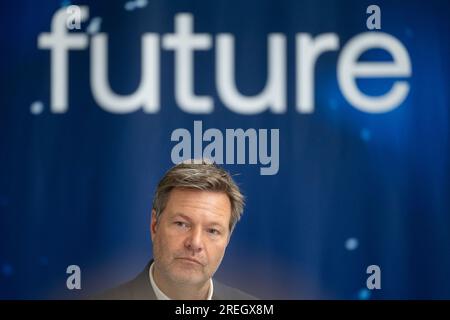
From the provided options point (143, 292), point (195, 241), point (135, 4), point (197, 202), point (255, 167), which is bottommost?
point (143, 292)

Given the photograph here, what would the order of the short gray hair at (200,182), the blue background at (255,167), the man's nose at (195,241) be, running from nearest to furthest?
the man's nose at (195,241), the short gray hair at (200,182), the blue background at (255,167)

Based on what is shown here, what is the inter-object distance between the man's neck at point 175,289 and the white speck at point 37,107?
2.71 feet

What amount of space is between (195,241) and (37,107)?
35.2 inches

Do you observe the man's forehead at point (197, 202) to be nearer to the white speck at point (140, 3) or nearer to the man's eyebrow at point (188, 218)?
the man's eyebrow at point (188, 218)

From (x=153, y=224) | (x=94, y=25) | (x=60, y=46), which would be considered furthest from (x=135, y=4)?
(x=153, y=224)

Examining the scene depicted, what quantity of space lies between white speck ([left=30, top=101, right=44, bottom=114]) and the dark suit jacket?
0.79 metres

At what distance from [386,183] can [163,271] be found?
98cm

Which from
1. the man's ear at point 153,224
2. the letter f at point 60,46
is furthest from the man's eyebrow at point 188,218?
the letter f at point 60,46

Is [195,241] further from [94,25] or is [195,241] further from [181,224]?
[94,25]

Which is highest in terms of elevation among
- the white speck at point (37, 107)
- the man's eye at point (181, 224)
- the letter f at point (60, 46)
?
the letter f at point (60, 46)

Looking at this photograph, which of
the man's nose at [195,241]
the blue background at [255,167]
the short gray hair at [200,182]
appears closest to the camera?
the man's nose at [195,241]

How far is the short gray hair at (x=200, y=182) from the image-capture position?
2.80 m

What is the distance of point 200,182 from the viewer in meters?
2.78

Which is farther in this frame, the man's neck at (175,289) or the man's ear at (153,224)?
the man's ear at (153,224)
